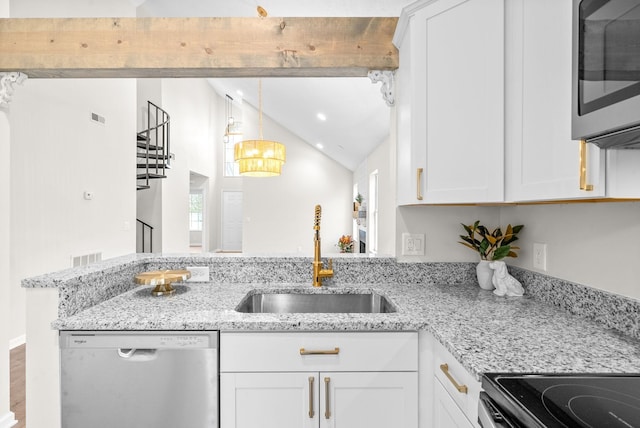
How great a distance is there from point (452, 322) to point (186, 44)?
1.81 m

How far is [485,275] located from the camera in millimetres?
1712

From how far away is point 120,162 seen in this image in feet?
15.8

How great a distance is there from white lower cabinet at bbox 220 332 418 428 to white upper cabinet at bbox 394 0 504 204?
25.3 inches

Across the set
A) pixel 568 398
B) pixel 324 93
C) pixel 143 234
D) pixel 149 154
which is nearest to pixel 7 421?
pixel 568 398

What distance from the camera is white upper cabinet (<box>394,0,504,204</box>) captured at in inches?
53.4

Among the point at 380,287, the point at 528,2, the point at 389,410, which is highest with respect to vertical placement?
the point at 528,2

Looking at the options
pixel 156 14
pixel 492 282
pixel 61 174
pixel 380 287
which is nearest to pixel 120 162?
pixel 61 174

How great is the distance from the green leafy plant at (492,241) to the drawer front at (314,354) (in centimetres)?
68

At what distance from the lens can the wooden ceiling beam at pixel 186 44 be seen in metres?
1.84

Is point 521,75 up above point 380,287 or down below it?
above

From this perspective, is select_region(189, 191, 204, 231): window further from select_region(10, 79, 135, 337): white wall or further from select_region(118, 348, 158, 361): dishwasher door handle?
select_region(118, 348, 158, 361): dishwasher door handle

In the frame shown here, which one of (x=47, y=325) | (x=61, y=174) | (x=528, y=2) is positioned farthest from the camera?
(x=61, y=174)

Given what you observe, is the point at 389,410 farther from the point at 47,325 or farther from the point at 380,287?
the point at 47,325

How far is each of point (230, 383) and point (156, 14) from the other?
19.4 feet
